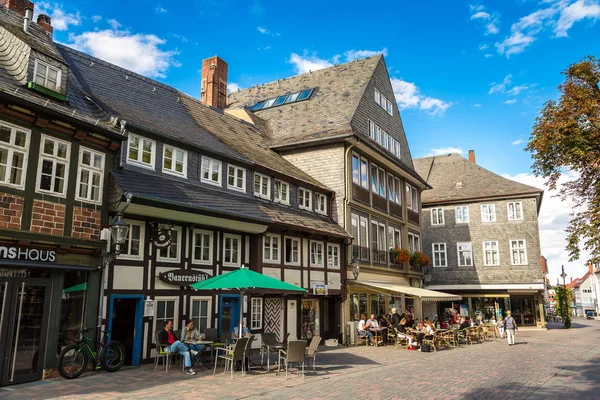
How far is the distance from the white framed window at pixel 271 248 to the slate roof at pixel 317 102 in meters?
6.90

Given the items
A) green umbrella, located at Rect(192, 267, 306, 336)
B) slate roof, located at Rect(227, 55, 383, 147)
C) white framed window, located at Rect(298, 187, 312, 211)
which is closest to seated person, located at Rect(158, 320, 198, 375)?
green umbrella, located at Rect(192, 267, 306, 336)

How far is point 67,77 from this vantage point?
12.7 m

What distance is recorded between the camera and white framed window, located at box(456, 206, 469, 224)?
127 feet

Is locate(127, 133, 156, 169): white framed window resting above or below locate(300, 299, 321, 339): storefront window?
above

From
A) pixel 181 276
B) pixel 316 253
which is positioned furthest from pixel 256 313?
pixel 181 276

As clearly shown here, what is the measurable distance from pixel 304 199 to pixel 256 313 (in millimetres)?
5965

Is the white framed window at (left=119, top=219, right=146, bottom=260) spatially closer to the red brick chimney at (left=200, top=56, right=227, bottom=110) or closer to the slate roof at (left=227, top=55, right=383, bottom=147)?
the slate roof at (left=227, top=55, right=383, bottom=147)

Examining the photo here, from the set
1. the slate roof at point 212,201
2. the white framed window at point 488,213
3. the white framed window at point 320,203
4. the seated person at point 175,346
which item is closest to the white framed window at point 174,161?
the slate roof at point 212,201

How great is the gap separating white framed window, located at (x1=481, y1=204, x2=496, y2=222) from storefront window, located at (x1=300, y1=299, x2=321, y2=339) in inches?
827

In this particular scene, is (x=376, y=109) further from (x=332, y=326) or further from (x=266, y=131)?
(x=332, y=326)

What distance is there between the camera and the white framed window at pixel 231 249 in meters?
16.9

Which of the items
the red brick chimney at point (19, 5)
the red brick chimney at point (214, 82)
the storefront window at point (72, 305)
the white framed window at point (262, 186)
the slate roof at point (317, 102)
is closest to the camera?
the storefront window at point (72, 305)

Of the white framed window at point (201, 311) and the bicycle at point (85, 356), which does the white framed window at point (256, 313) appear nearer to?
the white framed window at point (201, 311)

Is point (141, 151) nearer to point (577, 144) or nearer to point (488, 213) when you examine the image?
point (577, 144)
